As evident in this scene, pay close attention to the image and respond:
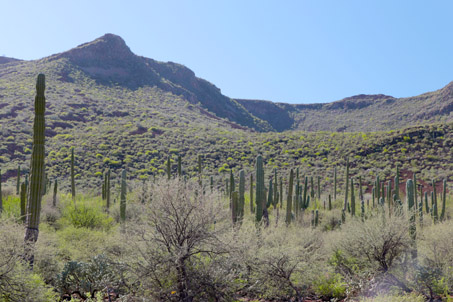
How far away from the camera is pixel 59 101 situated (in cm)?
5516

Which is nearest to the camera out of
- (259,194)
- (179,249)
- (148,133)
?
(179,249)

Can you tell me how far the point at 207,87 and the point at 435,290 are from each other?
92.4m

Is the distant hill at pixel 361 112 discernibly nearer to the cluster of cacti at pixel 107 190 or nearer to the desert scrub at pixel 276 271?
the cluster of cacti at pixel 107 190

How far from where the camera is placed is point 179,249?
9.62 m

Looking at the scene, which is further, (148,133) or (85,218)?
(148,133)

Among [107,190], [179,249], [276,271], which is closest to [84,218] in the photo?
[107,190]

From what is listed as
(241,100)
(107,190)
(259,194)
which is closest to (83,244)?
(259,194)

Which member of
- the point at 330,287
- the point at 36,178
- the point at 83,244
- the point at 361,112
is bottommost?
the point at 330,287

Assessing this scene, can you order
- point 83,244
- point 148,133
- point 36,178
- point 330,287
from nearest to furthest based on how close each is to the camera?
1. point 36,178
2. point 330,287
3. point 83,244
4. point 148,133

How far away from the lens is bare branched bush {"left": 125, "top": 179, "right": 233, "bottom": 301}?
31.4 ft

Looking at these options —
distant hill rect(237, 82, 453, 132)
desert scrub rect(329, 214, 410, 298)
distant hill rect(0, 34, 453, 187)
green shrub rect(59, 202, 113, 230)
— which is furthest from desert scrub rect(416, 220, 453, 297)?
distant hill rect(237, 82, 453, 132)

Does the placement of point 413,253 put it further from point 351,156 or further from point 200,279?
point 351,156

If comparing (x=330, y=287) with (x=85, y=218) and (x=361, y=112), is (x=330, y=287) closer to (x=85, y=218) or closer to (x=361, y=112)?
(x=85, y=218)

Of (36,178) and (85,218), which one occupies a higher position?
(36,178)
